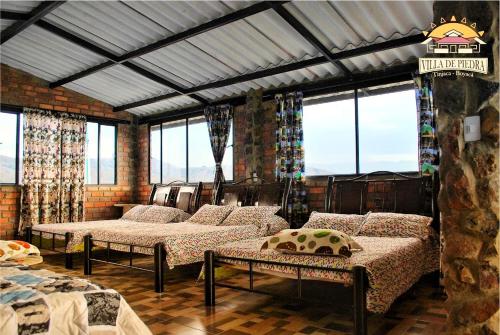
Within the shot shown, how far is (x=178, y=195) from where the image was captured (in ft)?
23.4

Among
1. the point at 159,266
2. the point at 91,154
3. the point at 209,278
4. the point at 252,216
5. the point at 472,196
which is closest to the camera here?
the point at 472,196

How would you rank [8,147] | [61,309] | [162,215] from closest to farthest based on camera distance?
[61,309]
[162,215]
[8,147]

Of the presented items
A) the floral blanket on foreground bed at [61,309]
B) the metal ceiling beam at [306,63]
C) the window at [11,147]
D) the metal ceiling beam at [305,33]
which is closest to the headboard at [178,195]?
the metal ceiling beam at [306,63]

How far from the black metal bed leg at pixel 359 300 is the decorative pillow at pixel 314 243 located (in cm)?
30

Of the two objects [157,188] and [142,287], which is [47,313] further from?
[157,188]

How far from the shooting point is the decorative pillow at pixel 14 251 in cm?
303

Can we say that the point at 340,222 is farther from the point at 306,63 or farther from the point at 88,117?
the point at 88,117

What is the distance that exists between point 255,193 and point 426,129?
255 centimetres

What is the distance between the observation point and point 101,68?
20.4 ft

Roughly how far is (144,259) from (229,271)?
77.0 inches

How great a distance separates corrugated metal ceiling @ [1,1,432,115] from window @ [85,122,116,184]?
1260 mm

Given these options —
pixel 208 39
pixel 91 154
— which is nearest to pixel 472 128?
pixel 208 39

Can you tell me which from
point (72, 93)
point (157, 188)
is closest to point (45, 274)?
point (157, 188)

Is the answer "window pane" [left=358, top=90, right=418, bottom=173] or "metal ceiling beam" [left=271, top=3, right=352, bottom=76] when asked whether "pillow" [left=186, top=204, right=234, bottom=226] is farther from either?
"metal ceiling beam" [left=271, top=3, right=352, bottom=76]
